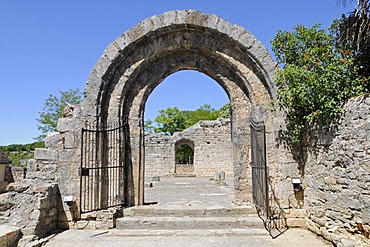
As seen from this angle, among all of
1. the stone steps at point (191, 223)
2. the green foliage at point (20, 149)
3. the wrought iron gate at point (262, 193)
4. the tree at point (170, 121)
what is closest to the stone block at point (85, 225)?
the stone steps at point (191, 223)

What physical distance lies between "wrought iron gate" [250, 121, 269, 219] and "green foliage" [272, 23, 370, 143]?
2.07 feet

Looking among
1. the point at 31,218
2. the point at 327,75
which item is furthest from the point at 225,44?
the point at 31,218

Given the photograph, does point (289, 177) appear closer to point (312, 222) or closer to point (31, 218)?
point (312, 222)

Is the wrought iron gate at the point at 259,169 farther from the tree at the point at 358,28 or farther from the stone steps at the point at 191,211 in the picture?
the tree at the point at 358,28

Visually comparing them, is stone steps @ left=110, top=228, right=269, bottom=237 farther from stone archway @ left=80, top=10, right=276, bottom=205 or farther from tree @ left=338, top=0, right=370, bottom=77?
tree @ left=338, top=0, right=370, bottom=77

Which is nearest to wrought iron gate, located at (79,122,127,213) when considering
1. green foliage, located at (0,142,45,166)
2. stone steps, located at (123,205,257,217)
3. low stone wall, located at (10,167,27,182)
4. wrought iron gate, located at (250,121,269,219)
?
stone steps, located at (123,205,257,217)

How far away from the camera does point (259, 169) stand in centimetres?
614

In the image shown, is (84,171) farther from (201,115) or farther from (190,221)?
(201,115)

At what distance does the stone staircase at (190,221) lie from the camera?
5629 millimetres

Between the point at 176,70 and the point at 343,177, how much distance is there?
425 cm

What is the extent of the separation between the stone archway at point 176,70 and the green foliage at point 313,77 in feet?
1.47

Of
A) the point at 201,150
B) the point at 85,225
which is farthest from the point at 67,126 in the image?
the point at 201,150

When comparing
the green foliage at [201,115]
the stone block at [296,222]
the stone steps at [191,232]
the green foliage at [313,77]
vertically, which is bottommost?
the stone steps at [191,232]

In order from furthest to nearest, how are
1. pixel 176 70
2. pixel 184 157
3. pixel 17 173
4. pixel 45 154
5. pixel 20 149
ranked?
pixel 184 157
pixel 20 149
pixel 17 173
pixel 176 70
pixel 45 154
